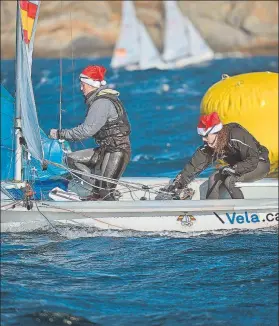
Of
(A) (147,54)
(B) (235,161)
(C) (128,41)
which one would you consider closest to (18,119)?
(B) (235,161)

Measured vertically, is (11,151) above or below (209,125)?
below

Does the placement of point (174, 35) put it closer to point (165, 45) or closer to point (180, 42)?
point (180, 42)

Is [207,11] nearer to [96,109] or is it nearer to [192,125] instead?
[192,125]

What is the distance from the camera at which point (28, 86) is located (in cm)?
999

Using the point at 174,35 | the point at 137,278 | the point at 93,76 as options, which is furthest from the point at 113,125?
the point at 174,35

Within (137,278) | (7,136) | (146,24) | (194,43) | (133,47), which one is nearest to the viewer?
(137,278)

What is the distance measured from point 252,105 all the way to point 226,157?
2.26m

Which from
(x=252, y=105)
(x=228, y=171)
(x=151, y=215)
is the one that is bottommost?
(x=151, y=215)

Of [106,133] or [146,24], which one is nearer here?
[106,133]

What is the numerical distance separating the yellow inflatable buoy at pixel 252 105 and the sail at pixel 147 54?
23.4m

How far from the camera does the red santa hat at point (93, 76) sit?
34.1ft

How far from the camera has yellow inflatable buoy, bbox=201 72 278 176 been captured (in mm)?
12602

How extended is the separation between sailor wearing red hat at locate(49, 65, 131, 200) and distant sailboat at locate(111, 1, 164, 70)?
2557 cm

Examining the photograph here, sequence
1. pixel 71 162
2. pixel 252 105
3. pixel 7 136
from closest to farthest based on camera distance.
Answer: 1. pixel 7 136
2. pixel 71 162
3. pixel 252 105
